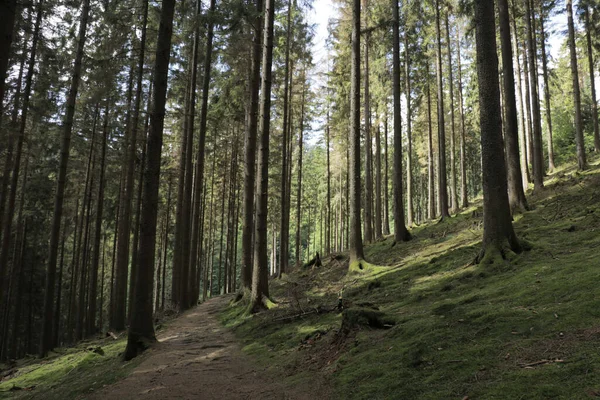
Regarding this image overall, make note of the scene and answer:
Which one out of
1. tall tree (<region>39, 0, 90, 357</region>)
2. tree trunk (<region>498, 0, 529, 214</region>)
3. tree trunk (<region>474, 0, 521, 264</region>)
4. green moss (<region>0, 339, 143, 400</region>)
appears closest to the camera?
green moss (<region>0, 339, 143, 400</region>)

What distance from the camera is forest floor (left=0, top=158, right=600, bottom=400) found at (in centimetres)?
349

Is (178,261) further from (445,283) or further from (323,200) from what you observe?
(323,200)

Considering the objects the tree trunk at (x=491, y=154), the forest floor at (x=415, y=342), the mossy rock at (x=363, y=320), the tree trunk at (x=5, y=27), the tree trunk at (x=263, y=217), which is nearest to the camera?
the forest floor at (x=415, y=342)

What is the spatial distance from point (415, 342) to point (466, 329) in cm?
66

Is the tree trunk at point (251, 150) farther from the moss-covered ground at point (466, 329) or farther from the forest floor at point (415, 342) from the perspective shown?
the moss-covered ground at point (466, 329)

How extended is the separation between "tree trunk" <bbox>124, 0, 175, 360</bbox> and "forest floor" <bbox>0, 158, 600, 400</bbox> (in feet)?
1.85

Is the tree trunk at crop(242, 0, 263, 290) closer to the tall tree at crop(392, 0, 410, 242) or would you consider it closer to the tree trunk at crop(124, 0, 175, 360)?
the tree trunk at crop(124, 0, 175, 360)

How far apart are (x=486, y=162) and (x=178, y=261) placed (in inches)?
513

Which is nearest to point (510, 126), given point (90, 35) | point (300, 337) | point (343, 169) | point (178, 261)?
point (300, 337)

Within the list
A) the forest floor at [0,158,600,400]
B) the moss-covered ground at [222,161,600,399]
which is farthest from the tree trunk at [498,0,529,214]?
the moss-covered ground at [222,161,600,399]

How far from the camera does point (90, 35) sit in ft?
48.0

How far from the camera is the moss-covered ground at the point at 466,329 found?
3311mm

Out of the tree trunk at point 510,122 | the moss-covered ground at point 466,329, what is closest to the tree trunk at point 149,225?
the moss-covered ground at point 466,329

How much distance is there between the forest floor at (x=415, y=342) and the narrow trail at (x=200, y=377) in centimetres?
3
